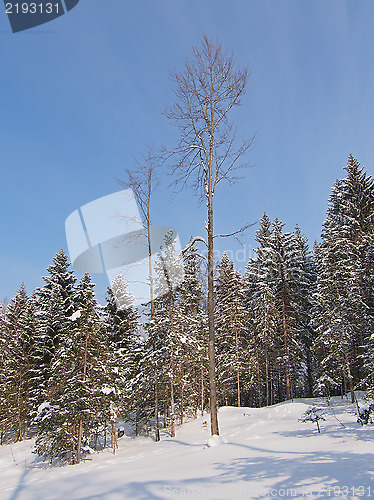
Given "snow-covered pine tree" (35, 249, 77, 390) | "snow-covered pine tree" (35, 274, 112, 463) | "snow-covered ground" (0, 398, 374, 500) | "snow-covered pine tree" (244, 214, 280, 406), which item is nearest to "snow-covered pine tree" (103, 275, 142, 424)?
"snow-covered pine tree" (35, 249, 77, 390)

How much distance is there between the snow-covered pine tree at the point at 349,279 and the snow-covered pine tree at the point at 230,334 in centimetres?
705

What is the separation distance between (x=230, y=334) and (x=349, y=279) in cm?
1391

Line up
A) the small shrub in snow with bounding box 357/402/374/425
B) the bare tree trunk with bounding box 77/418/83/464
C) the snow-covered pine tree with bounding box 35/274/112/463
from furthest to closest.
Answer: the snow-covered pine tree with bounding box 35/274/112/463 → the bare tree trunk with bounding box 77/418/83/464 → the small shrub in snow with bounding box 357/402/374/425

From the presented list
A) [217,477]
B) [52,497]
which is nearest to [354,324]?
[217,477]

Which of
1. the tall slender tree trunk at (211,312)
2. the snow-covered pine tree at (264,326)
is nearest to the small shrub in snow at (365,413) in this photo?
the tall slender tree trunk at (211,312)

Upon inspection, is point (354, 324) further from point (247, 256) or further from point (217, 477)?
point (247, 256)

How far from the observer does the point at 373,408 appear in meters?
7.57

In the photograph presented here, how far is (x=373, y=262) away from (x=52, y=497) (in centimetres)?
1839

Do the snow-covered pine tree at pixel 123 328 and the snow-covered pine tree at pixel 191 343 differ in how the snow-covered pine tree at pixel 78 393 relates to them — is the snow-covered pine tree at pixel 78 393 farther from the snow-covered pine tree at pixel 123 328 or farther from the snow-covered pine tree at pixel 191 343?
the snow-covered pine tree at pixel 123 328

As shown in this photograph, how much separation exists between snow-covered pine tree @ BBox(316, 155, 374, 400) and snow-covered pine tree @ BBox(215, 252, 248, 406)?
7.05 m

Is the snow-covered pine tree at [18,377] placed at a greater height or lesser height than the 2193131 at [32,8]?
lesser

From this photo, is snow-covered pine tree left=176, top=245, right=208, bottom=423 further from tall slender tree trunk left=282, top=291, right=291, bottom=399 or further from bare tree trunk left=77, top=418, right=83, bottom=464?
bare tree trunk left=77, top=418, right=83, bottom=464

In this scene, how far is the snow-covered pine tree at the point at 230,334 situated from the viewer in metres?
28.0

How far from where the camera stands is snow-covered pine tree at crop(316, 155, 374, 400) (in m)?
17.5
